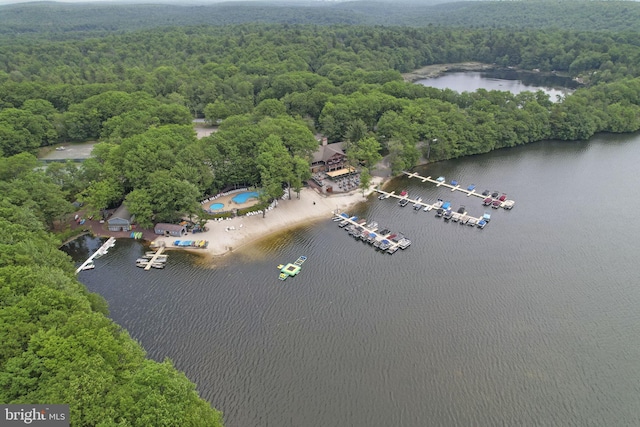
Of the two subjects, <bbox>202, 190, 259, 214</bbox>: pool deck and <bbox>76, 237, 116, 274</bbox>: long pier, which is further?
<bbox>202, 190, 259, 214</bbox>: pool deck

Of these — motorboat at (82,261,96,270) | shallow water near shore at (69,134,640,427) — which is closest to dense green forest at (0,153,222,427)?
shallow water near shore at (69,134,640,427)

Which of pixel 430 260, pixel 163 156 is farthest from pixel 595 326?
pixel 163 156

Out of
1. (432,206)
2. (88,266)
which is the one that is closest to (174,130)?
(88,266)

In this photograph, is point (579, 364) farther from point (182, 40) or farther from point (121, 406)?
point (182, 40)

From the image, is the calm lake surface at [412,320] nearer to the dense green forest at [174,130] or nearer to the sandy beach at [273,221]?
the sandy beach at [273,221]

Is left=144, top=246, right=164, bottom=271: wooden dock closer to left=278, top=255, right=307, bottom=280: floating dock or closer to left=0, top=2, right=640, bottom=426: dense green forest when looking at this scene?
left=0, top=2, right=640, bottom=426: dense green forest

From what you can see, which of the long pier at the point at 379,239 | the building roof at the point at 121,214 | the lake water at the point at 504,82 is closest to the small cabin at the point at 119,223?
the building roof at the point at 121,214
